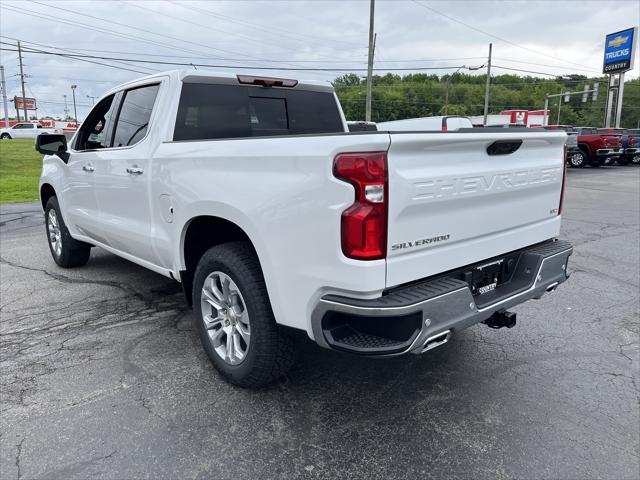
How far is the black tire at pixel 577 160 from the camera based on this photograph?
2397cm

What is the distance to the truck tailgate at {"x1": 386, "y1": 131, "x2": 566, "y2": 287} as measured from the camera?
240cm

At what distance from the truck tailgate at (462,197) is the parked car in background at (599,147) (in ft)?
75.1

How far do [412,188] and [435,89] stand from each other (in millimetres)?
110486

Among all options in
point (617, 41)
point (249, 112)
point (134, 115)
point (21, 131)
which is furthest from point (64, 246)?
point (21, 131)

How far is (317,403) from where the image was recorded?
3094 millimetres

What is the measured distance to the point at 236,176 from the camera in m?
2.89

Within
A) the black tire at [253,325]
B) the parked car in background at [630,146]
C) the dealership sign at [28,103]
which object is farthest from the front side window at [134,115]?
the dealership sign at [28,103]

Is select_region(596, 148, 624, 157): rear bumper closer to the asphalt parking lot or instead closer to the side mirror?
the asphalt parking lot

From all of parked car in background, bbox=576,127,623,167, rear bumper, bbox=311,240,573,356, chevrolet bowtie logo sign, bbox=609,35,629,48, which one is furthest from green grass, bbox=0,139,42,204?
chevrolet bowtie logo sign, bbox=609,35,629,48

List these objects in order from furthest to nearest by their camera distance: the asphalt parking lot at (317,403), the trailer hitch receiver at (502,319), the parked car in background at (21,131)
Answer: the parked car in background at (21,131) < the trailer hitch receiver at (502,319) < the asphalt parking lot at (317,403)

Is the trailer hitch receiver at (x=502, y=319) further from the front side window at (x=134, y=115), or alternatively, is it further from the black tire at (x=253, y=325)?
the front side window at (x=134, y=115)

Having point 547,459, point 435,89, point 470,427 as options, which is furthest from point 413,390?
point 435,89

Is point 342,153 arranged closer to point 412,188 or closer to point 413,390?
point 412,188

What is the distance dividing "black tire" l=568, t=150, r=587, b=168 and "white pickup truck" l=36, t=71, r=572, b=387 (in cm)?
2316
